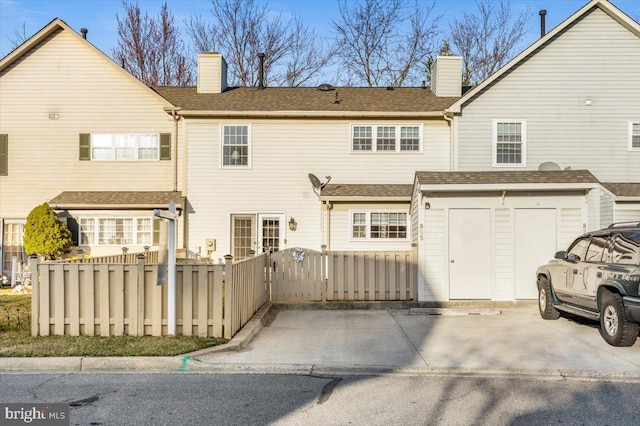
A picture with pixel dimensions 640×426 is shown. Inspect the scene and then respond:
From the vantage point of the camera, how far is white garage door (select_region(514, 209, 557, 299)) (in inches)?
497

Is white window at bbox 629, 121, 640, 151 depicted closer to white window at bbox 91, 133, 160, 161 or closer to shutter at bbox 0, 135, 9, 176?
white window at bbox 91, 133, 160, 161

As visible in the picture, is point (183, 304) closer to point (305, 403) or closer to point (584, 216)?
point (305, 403)

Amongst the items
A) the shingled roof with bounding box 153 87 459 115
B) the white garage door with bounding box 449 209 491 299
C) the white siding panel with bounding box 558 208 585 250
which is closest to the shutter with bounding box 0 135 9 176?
the shingled roof with bounding box 153 87 459 115

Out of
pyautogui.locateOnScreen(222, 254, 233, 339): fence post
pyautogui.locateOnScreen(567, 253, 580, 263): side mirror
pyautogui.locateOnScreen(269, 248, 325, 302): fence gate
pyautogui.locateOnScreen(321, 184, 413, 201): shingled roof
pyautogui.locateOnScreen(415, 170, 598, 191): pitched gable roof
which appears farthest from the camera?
pyautogui.locateOnScreen(321, 184, 413, 201): shingled roof

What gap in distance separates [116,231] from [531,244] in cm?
1337

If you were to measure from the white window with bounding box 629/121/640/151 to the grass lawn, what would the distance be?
50.8 ft

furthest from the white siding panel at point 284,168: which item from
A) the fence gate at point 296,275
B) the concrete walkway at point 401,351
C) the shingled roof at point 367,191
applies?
the concrete walkway at point 401,351

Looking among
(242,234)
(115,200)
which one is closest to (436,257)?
(242,234)

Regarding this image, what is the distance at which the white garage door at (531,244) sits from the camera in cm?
1262

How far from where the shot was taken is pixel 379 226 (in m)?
18.2

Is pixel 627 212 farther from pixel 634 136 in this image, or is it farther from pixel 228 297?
pixel 228 297

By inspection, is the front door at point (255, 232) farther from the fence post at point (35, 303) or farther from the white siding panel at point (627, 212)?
the white siding panel at point (627, 212)

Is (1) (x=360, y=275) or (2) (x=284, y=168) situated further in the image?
(2) (x=284, y=168)

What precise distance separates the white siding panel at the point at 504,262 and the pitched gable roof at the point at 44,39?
11.9 meters
